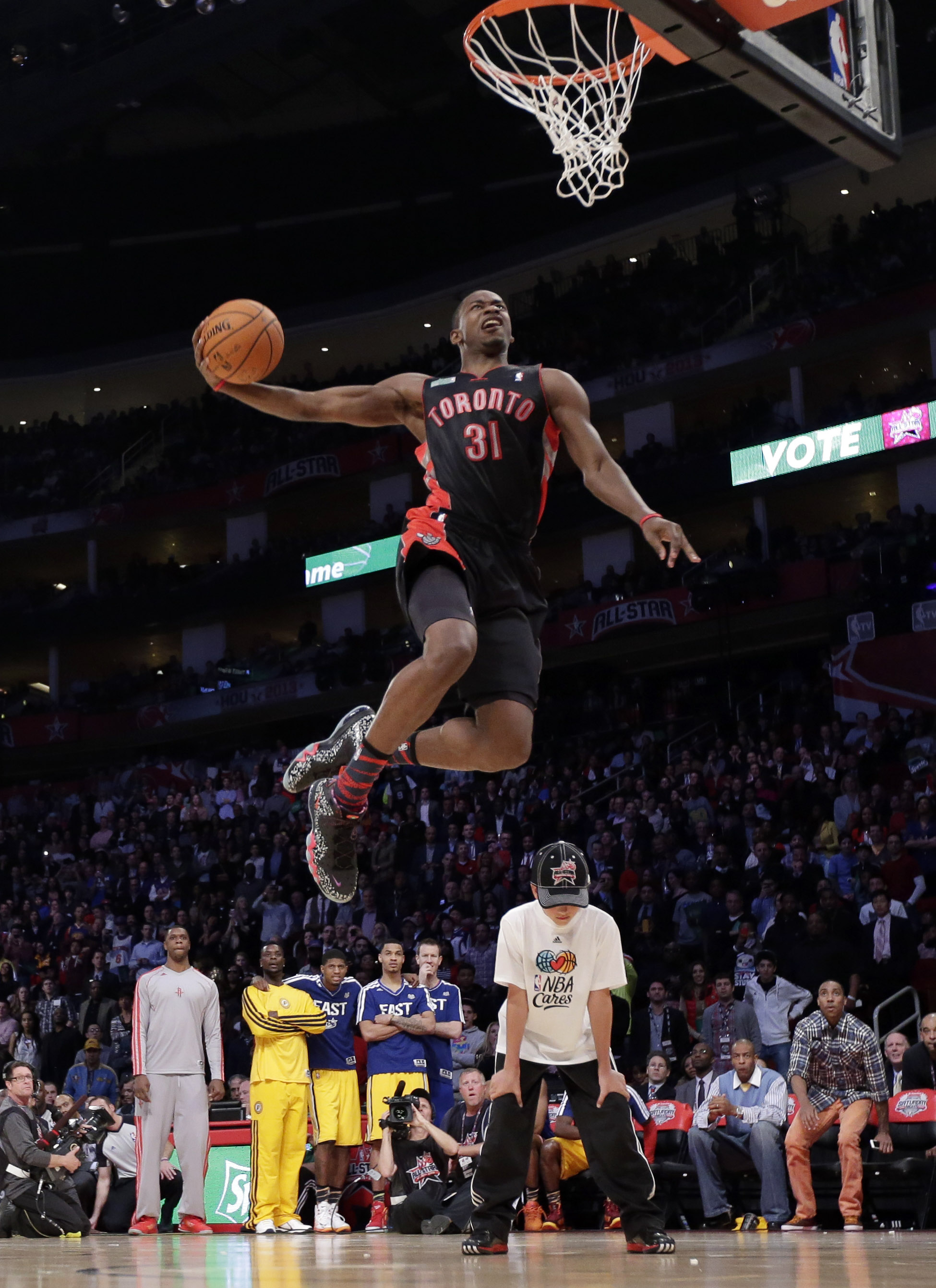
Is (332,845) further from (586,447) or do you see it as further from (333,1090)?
(333,1090)

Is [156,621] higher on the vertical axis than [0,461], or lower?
lower

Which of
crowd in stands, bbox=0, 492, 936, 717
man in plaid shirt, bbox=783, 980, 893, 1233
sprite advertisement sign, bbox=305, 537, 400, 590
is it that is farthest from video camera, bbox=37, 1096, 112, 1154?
sprite advertisement sign, bbox=305, 537, 400, 590

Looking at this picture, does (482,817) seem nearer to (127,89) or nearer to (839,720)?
(839,720)

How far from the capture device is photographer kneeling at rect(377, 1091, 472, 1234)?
33.9 ft

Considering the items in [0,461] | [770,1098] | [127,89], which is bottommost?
[770,1098]

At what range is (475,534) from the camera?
19.9 feet

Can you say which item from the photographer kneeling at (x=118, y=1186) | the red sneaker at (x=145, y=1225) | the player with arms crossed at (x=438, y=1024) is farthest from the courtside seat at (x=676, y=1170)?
the photographer kneeling at (x=118, y=1186)

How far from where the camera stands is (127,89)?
25.6 metres

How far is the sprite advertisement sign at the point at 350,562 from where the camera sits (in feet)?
107

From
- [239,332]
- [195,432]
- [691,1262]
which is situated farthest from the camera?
[195,432]

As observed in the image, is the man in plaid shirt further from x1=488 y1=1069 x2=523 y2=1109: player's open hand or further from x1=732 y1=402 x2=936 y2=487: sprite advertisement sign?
x1=732 y1=402 x2=936 y2=487: sprite advertisement sign

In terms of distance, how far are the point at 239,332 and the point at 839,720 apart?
16.3 metres

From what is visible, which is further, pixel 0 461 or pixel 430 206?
pixel 0 461

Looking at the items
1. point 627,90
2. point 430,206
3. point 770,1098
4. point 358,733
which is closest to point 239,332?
point 358,733
